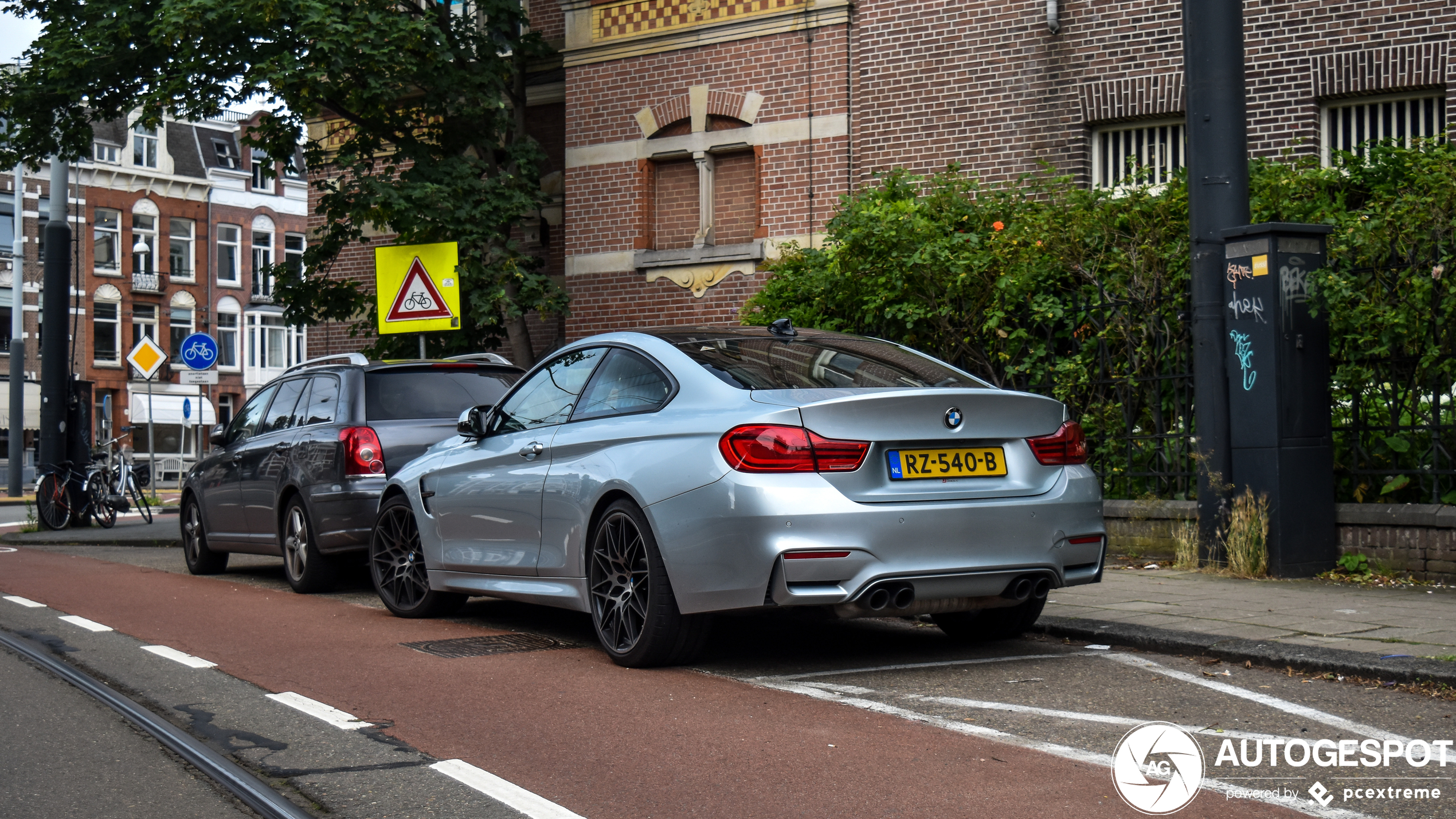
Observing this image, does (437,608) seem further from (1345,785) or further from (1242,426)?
(1345,785)

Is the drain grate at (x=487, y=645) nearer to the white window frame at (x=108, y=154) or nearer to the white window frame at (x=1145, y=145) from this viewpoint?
the white window frame at (x=1145, y=145)

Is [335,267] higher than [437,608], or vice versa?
[335,267]

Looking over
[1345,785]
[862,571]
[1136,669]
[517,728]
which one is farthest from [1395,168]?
[517,728]

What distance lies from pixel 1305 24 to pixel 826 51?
5.41 m

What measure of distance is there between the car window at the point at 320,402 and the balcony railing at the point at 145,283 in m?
50.8

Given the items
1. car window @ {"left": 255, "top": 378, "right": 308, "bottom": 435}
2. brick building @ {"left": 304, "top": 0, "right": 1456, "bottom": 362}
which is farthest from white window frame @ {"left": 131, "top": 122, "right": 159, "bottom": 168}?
car window @ {"left": 255, "top": 378, "right": 308, "bottom": 435}

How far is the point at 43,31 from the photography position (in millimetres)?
17016

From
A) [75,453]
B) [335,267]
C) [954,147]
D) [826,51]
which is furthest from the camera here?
[335,267]

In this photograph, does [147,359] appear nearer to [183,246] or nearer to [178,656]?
[178,656]

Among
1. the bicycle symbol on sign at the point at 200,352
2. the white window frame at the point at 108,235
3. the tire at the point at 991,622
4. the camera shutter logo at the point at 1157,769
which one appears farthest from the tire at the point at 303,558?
the white window frame at the point at 108,235

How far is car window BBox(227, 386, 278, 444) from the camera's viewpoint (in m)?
11.6

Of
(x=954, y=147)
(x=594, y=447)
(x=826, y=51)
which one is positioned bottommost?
(x=594, y=447)

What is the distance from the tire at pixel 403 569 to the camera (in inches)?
339

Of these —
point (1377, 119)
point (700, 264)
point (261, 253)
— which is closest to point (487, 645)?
point (1377, 119)
